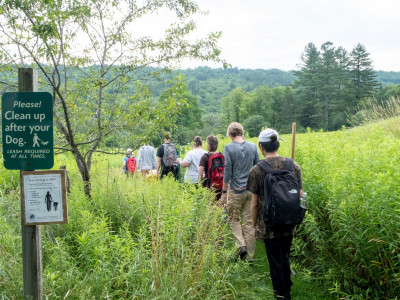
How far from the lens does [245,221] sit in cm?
622

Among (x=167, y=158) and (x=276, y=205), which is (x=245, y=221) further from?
(x=167, y=158)

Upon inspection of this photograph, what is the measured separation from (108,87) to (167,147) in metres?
3.34

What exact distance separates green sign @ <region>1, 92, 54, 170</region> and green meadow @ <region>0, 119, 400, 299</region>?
3.59ft

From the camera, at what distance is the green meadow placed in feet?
11.6

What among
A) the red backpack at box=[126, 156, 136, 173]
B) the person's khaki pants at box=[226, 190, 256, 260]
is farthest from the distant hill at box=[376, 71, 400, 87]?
the person's khaki pants at box=[226, 190, 256, 260]

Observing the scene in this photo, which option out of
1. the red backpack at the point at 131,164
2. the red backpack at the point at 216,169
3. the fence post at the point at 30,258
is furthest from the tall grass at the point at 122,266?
the red backpack at the point at 131,164

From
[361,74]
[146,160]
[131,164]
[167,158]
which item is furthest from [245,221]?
[361,74]

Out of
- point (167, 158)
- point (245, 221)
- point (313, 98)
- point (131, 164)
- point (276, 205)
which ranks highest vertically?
point (313, 98)

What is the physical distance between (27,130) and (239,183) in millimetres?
3807

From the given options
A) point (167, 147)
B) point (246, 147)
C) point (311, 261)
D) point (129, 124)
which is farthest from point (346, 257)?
point (167, 147)

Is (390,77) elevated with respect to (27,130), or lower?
elevated

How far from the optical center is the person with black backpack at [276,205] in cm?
405

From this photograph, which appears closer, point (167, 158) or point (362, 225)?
point (362, 225)

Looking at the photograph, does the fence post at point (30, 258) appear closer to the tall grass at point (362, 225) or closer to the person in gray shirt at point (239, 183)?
the tall grass at point (362, 225)
